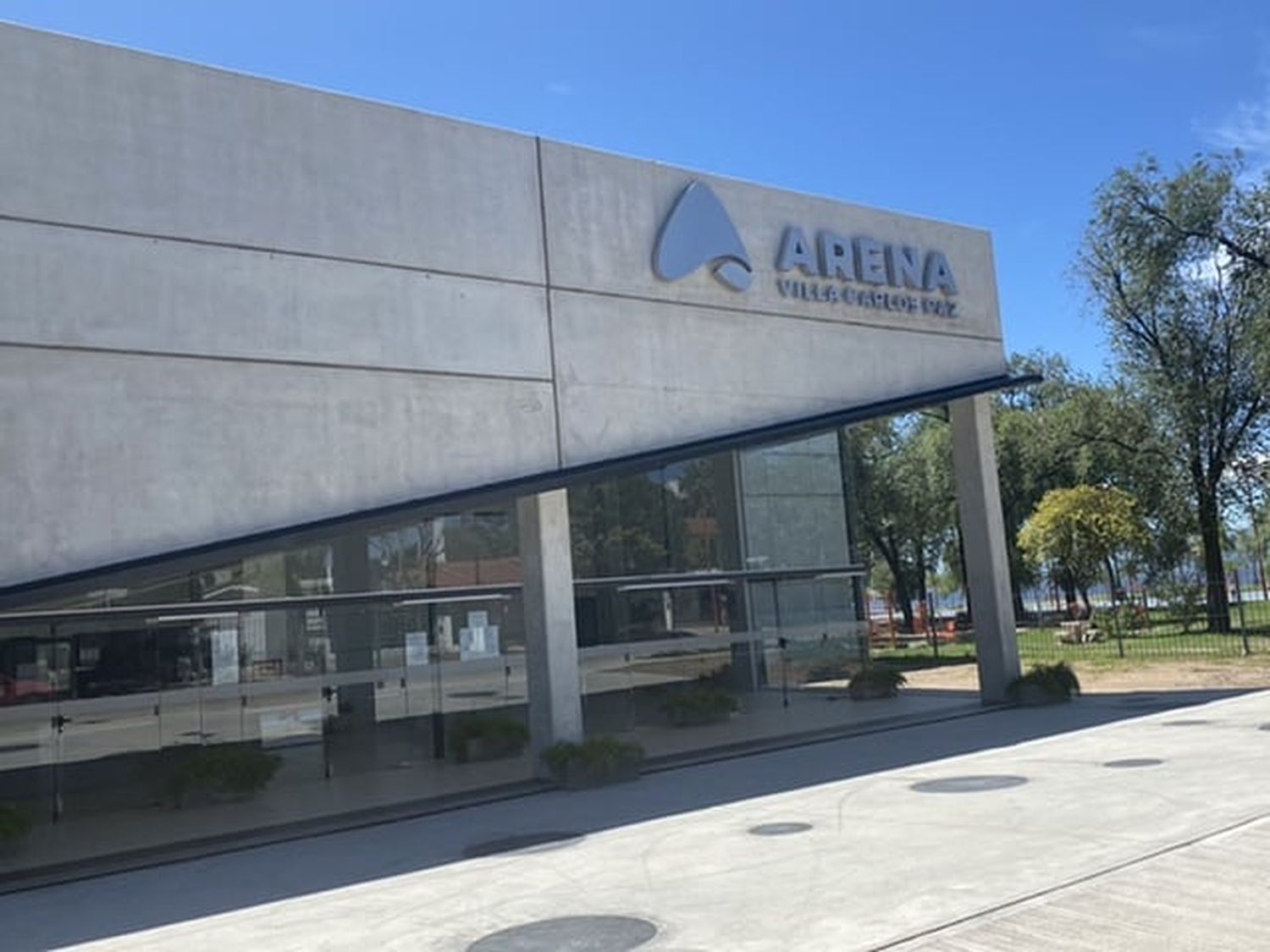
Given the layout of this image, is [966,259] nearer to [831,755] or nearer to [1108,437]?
[831,755]

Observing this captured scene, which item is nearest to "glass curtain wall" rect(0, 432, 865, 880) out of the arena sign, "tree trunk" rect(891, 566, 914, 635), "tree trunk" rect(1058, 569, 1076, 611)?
the arena sign

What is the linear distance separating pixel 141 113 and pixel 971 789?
11.3m

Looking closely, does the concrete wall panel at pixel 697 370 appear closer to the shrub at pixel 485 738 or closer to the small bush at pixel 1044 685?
the small bush at pixel 1044 685

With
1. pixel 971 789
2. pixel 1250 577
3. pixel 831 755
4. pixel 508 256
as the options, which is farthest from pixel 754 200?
pixel 1250 577

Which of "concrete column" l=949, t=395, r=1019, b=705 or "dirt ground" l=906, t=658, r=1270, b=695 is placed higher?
"concrete column" l=949, t=395, r=1019, b=705

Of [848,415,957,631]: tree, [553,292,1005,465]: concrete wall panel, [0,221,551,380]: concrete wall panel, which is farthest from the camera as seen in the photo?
[848,415,957,631]: tree

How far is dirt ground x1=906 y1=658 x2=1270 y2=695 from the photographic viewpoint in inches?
829

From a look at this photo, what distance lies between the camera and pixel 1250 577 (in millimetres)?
96375

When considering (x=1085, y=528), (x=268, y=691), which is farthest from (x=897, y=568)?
(x=268, y=691)

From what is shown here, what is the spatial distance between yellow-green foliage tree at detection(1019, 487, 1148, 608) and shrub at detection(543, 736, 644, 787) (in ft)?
76.6

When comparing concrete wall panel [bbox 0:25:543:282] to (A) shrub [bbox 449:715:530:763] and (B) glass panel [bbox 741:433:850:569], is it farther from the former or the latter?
(B) glass panel [bbox 741:433:850:569]

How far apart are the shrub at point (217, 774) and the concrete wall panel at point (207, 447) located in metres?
4.78

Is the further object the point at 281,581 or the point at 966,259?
the point at 966,259

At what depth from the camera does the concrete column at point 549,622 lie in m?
15.0
